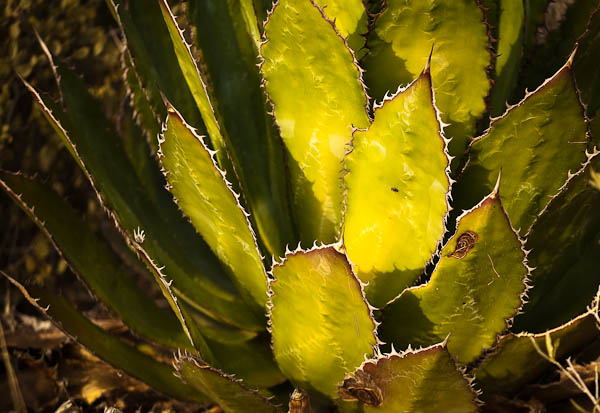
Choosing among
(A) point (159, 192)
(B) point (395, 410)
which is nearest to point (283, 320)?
(B) point (395, 410)

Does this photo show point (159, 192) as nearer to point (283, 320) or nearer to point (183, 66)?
point (183, 66)

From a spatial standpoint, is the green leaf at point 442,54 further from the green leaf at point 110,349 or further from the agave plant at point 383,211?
the green leaf at point 110,349

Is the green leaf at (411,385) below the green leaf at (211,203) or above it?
below

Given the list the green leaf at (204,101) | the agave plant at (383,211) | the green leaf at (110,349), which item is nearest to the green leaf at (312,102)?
the agave plant at (383,211)

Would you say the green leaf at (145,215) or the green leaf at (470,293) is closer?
the green leaf at (470,293)

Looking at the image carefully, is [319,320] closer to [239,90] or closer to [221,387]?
[221,387]

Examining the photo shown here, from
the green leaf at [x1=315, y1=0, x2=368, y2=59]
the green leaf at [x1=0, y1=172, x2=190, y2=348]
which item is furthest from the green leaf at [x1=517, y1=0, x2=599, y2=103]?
the green leaf at [x1=0, y1=172, x2=190, y2=348]
